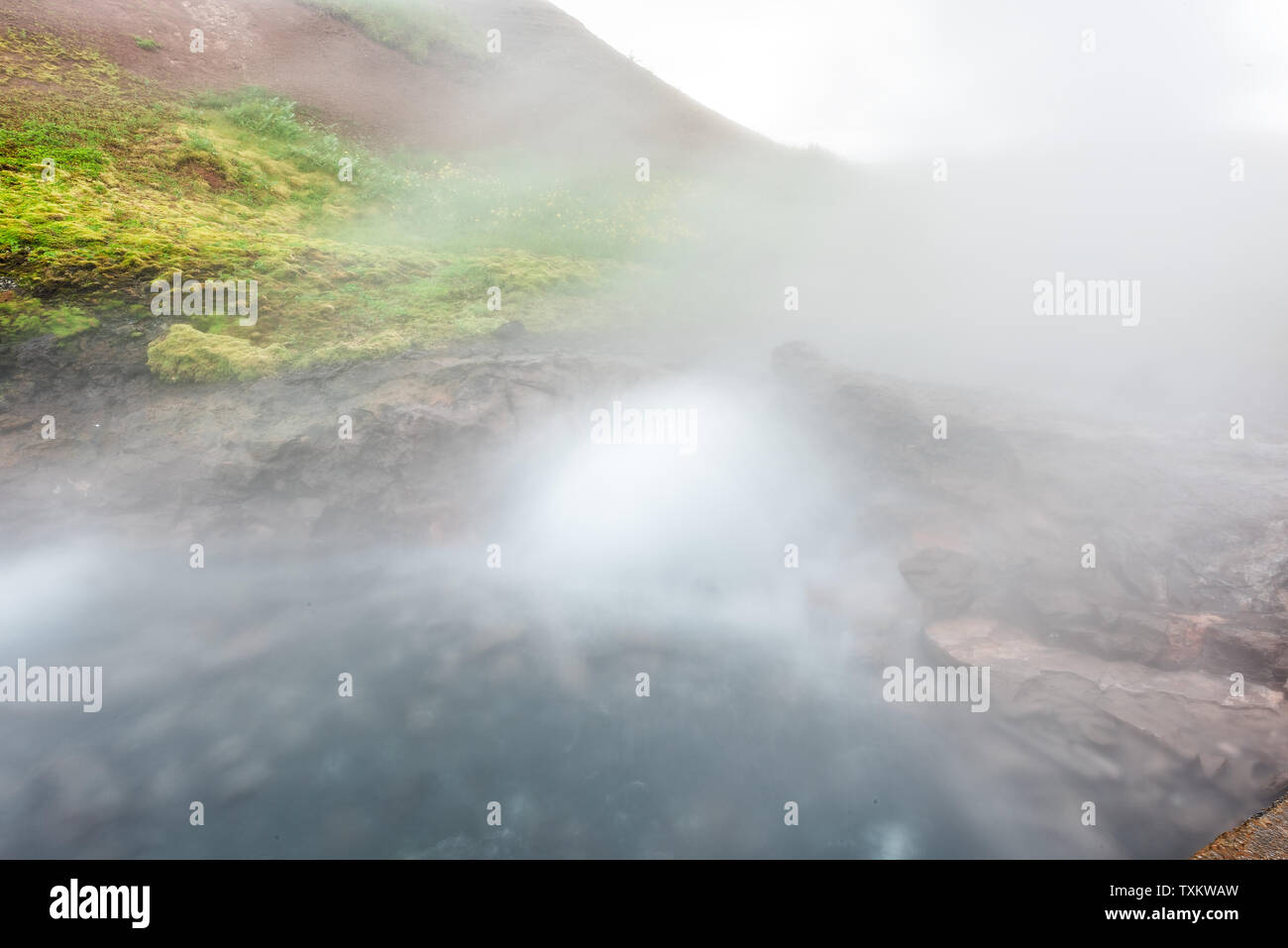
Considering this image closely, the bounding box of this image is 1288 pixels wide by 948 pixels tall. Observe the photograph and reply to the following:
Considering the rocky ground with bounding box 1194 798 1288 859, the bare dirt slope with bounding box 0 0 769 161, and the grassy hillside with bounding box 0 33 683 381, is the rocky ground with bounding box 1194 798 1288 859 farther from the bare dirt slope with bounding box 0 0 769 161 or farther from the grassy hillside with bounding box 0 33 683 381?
the bare dirt slope with bounding box 0 0 769 161

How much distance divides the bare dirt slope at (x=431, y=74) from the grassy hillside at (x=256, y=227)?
9.02 ft

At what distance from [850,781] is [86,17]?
133ft

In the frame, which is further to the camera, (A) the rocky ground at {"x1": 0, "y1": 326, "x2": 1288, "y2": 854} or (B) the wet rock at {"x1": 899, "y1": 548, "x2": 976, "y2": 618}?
(B) the wet rock at {"x1": 899, "y1": 548, "x2": 976, "y2": 618}

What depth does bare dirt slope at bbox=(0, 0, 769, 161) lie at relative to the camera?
26750 mm

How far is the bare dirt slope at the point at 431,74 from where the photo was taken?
2675 cm

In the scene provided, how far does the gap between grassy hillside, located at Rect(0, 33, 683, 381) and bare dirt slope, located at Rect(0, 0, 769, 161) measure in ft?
9.02

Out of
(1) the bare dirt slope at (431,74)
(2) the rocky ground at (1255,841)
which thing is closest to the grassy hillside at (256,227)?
(1) the bare dirt slope at (431,74)

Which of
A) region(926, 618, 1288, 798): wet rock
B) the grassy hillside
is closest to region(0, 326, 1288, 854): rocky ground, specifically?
region(926, 618, 1288, 798): wet rock

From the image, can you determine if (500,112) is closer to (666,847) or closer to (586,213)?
(586,213)

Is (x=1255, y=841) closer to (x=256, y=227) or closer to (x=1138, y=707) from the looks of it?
(x=1138, y=707)

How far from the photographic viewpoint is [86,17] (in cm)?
2595

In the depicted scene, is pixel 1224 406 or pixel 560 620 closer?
pixel 560 620

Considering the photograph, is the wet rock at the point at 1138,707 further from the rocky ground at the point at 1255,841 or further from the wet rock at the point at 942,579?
the rocky ground at the point at 1255,841
